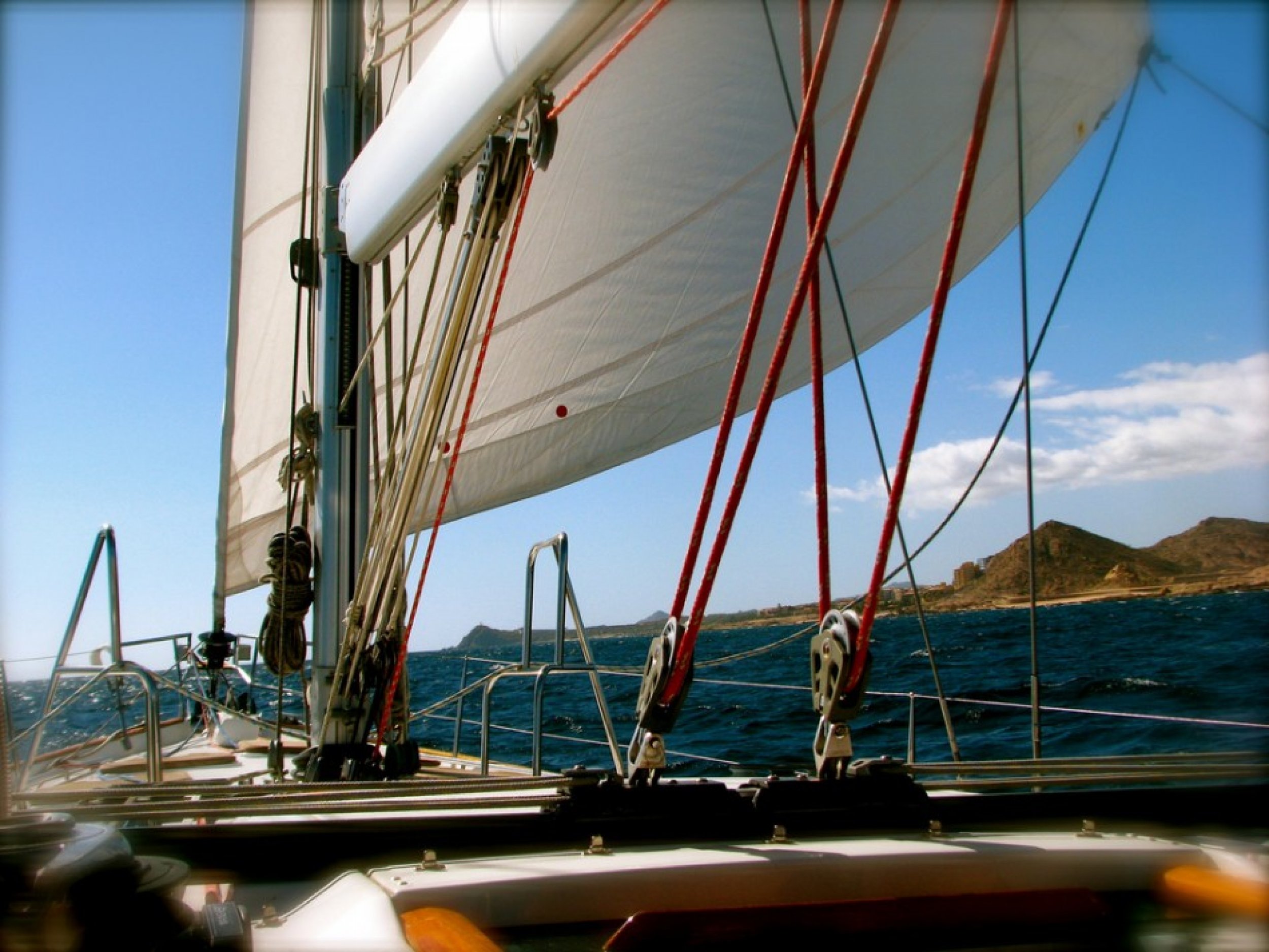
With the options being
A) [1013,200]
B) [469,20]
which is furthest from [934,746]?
[469,20]

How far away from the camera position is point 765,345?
183 inches

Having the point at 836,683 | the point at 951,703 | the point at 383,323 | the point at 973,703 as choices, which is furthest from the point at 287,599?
the point at 951,703

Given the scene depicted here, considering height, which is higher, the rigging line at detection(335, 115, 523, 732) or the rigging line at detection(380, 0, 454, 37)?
the rigging line at detection(380, 0, 454, 37)

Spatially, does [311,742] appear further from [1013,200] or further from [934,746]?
[934,746]

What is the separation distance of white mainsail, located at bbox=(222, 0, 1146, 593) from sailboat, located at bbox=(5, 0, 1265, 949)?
16 mm

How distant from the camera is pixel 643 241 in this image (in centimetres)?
453

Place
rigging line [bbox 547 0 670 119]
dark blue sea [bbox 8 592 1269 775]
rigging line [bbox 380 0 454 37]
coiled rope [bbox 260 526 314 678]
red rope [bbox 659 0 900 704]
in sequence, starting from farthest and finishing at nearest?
dark blue sea [bbox 8 592 1269 775] < rigging line [bbox 380 0 454 37] < coiled rope [bbox 260 526 314 678] < rigging line [bbox 547 0 670 119] < red rope [bbox 659 0 900 704]

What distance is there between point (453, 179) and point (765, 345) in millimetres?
2198

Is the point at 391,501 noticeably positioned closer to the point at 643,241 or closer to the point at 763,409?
the point at 763,409

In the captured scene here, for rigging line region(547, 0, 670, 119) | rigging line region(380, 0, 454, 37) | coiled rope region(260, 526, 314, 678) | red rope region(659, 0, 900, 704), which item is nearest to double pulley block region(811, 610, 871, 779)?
red rope region(659, 0, 900, 704)

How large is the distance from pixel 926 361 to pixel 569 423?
3209 mm

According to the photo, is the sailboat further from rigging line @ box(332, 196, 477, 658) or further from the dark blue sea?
the dark blue sea

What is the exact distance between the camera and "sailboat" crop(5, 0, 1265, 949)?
62.8 inches

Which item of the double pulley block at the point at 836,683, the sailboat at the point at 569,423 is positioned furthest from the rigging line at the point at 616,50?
the double pulley block at the point at 836,683
